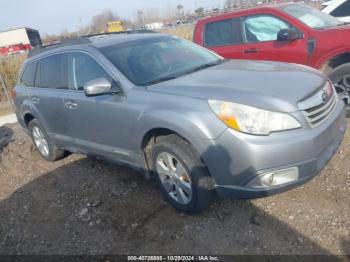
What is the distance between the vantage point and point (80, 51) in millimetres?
4340

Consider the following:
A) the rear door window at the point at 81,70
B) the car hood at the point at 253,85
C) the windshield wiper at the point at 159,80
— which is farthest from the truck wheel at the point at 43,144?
the car hood at the point at 253,85

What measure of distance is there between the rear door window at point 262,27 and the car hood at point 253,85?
1.94 metres

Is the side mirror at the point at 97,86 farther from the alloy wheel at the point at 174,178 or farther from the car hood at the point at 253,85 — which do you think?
the alloy wheel at the point at 174,178

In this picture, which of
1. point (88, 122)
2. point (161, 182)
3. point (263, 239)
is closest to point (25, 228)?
point (88, 122)

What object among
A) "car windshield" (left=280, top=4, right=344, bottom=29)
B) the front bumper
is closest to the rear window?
the front bumper

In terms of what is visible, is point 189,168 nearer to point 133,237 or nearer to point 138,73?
point 133,237

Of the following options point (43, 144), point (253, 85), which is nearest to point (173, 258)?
point (253, 85)

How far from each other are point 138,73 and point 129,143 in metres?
0.76

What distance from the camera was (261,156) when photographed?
2.83 metres

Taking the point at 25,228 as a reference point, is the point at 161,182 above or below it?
above

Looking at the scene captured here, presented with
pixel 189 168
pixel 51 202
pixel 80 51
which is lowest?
pixel 51 202

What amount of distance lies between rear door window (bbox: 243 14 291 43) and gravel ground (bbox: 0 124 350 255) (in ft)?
6.98

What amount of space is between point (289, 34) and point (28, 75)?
13.5ft

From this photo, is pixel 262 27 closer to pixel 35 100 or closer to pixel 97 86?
pixel 97 86
